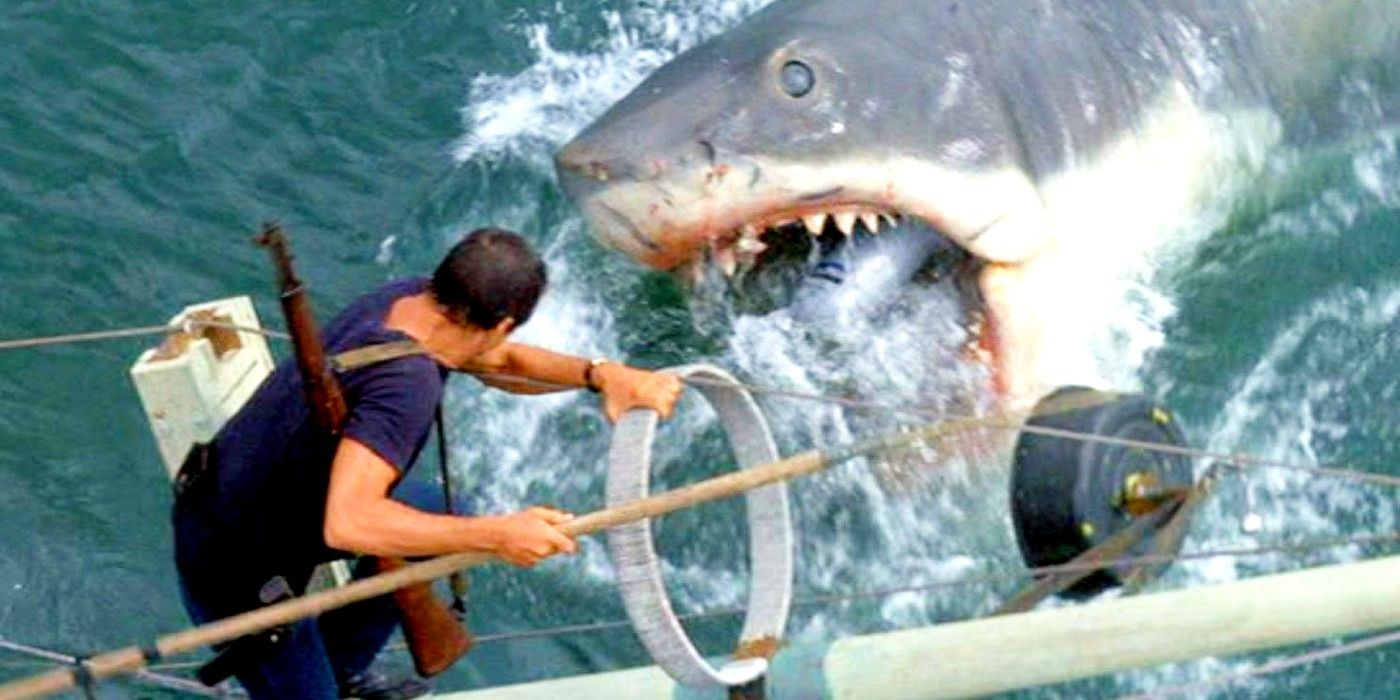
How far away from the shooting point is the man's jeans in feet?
12.9

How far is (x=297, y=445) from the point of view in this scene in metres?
3.63

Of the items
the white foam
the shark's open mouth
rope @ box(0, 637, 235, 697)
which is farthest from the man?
the white foam

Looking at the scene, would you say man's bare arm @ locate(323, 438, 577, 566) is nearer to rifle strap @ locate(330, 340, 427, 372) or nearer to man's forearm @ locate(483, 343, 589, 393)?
rifle strap @ locate(330, 340, 427, 372)

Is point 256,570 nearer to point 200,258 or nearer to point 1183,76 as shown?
point 200,258

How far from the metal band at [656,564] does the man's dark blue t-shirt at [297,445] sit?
30 centimetres

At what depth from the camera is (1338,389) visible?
5.35 m

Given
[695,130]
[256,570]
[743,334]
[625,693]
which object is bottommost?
[625,693]

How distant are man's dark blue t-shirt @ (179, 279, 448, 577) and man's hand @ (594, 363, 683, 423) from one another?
0.81 ft

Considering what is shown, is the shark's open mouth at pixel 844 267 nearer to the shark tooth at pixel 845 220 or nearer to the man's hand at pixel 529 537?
the shark tooth at pixel 845 220

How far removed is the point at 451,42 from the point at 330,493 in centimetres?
321

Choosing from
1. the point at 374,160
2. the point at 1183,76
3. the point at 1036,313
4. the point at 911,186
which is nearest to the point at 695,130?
the point at 911,186

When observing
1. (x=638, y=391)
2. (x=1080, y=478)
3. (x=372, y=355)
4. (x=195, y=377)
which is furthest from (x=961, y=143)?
(x=372, y=355)

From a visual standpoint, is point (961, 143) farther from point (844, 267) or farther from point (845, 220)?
point (844, 267)

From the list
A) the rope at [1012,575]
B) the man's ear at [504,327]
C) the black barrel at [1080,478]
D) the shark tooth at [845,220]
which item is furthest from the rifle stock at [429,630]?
the shark tooth at [845,220]
